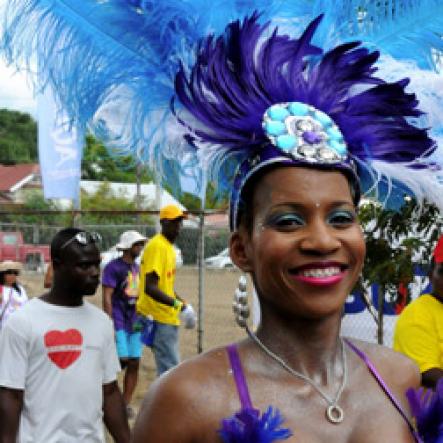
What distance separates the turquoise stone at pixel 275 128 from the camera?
2.07 m

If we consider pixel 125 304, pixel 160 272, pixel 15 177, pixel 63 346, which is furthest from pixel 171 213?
pixel 15 177

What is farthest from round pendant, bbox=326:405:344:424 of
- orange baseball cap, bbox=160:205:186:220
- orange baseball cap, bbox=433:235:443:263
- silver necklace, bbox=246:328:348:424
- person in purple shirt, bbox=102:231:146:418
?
person in purple shirt, bbox=102:231:146:418

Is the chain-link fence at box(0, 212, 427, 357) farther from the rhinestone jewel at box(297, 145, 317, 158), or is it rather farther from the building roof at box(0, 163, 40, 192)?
the building roof at box(0, 163, 40, 192)

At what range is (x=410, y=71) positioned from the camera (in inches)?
89.6

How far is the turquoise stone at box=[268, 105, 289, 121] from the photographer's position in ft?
6.88

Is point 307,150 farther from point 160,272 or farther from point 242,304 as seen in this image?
point 160,272

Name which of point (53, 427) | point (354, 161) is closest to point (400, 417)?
point (354, 161)

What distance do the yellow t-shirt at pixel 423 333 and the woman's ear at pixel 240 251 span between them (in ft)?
6.40

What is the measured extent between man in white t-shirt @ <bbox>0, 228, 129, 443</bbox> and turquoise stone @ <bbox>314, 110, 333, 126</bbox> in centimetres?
238

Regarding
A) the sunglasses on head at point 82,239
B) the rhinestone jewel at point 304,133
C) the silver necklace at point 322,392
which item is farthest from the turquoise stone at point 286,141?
the sunglasses on head at point 82,239

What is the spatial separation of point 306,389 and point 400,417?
0.80ft

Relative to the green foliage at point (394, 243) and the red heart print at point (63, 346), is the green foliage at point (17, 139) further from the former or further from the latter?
the red heart print at point (63, 346)

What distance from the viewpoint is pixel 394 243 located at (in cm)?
523

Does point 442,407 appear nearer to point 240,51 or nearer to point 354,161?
point 354,161
